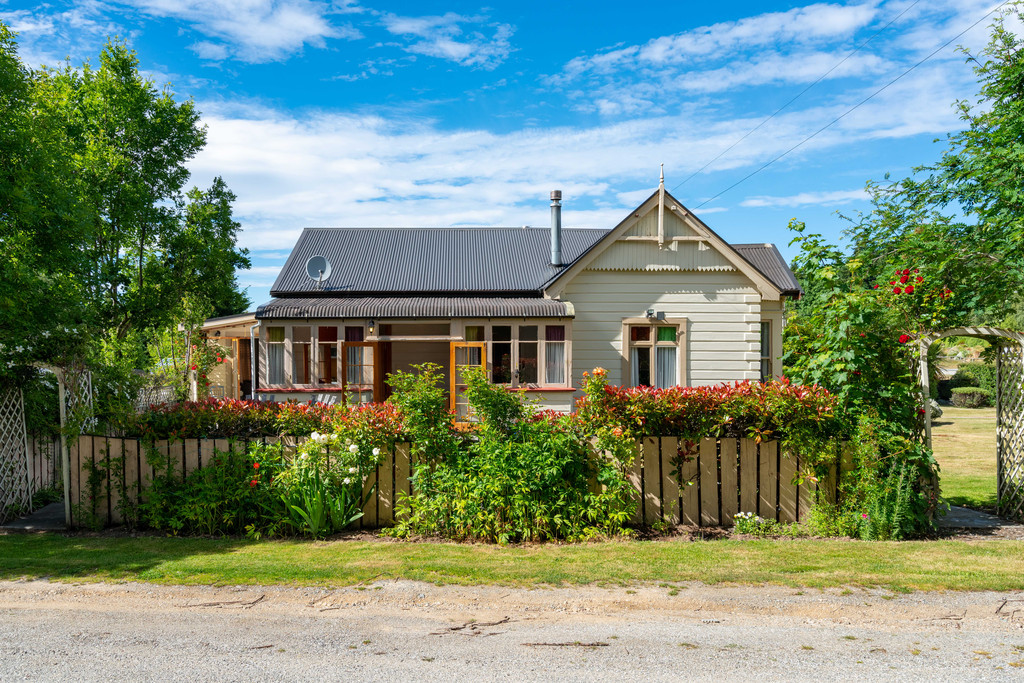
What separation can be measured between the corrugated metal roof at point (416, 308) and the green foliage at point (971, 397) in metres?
25.4

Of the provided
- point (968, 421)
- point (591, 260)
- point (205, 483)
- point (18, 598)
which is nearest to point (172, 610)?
point (18, 598)

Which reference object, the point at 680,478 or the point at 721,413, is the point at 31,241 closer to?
the point at 680,478

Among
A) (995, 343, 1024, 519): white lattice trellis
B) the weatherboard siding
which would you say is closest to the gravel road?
(995, 343, 1024, 519): white lattice trellis

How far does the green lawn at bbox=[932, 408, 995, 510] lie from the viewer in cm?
984

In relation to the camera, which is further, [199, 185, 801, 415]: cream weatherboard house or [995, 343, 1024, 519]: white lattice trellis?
[199, 185, 801, 415]: cream weatherboard house

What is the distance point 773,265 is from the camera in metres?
19.8

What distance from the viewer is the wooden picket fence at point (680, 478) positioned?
303 inches

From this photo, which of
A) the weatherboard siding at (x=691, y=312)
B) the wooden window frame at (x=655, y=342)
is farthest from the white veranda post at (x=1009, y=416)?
the wooden window frame at (x=655, y=342)

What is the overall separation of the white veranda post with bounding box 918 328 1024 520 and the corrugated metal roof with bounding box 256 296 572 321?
9248mm

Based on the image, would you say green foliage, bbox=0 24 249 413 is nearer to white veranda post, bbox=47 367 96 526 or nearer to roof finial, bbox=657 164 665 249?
white veranda post, bbox=47 367 96 526

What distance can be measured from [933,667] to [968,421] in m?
24.1

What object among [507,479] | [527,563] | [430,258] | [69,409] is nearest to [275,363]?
[430,258]

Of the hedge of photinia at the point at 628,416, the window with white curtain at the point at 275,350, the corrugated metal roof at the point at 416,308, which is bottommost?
the hedge of photinia at the point at 628,416

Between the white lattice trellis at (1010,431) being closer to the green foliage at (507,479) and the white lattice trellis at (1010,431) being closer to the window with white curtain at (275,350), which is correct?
the green foliage at (507,479)
